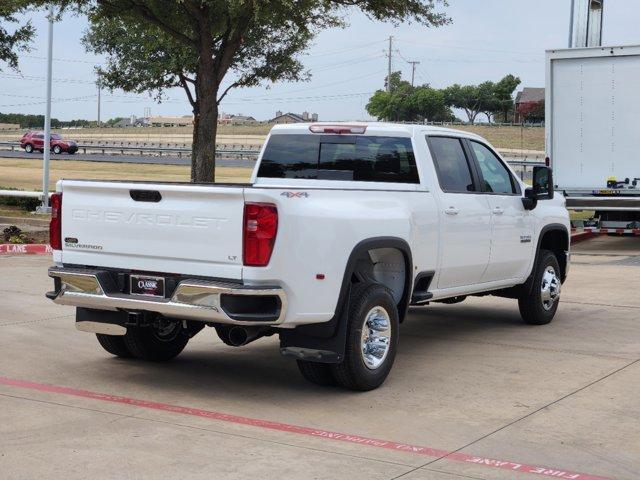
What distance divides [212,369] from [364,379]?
1.53 meters

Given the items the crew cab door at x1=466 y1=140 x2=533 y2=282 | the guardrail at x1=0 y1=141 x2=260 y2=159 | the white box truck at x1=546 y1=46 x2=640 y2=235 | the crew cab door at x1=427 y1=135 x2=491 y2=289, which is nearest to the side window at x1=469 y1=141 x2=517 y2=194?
the crew cab door at x1=466 y1=140 x2=533 y2=282

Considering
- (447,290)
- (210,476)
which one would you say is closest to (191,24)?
(447,290)

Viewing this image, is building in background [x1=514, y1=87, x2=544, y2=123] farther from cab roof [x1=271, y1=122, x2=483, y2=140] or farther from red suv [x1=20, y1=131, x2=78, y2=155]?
cab roof [x1=271, y1=122, x2=483, y2=140]

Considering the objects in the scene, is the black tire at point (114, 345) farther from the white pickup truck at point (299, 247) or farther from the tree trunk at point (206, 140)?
the tree trunk at point (206, 140)

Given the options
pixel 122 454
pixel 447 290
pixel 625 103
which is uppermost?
pixel 625 103

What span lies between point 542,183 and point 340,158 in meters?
2.42

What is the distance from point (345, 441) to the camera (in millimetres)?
6297

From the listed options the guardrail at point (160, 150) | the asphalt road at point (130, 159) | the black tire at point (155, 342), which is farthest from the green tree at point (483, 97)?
the black tire at point (155, 342)

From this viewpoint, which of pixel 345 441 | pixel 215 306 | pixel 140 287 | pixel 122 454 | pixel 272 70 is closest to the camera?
pixel 122 454

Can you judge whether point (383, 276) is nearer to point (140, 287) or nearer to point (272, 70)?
point (140, 287)

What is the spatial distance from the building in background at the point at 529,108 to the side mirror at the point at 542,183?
86.2 m

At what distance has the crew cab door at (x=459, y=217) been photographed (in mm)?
8711

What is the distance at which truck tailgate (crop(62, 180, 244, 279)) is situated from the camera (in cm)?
694

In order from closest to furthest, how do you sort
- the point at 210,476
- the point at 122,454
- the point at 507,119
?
the point at 210,476 → the point at 122,454 → the point at 507,119
